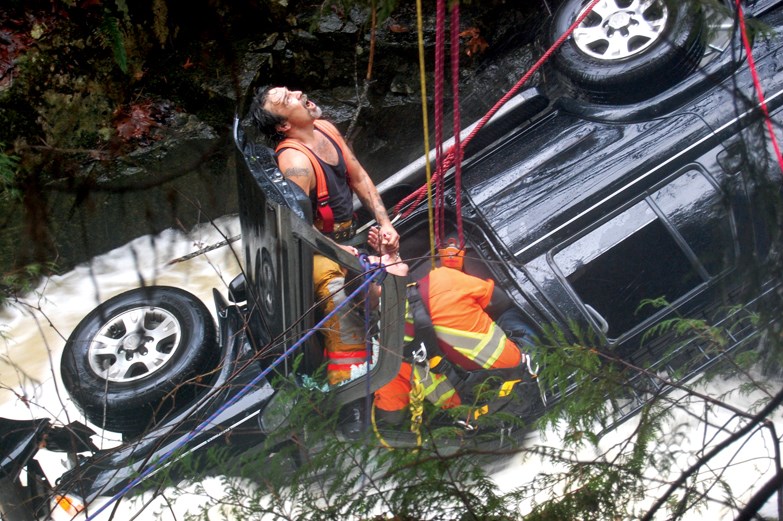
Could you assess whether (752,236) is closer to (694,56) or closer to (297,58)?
(694,56)

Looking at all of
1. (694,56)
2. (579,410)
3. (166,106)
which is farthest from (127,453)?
(694,56)

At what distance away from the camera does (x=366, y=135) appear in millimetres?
4090

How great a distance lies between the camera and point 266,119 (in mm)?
3123

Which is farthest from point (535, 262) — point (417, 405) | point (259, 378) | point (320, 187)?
point (259, 378)

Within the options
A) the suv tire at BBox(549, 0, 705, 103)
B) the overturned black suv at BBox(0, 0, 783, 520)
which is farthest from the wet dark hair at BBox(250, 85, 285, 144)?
the suv tire at BBox(549, 0, 705, 103)

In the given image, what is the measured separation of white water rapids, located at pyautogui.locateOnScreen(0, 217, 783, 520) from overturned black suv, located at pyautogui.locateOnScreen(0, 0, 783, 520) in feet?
0.40

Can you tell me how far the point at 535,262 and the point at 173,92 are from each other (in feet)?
7.26

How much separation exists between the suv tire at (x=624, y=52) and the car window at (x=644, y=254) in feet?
1.75

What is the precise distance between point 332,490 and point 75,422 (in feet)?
4.20

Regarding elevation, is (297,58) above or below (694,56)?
above

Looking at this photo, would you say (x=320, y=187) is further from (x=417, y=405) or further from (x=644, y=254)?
(x=644, y=254)

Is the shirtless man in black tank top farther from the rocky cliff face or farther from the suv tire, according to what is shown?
the suv tire

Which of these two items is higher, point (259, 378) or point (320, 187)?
point (320, 187)

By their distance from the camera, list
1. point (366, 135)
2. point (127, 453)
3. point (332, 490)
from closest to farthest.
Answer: point (332, 490) < point (127, 453) < point (366, 135)
